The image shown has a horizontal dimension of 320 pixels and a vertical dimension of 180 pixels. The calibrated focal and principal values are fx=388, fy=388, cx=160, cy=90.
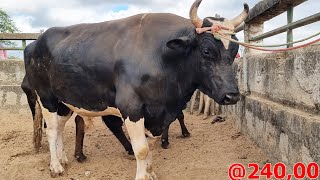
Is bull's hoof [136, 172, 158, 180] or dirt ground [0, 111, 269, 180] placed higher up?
bull's hoof [136, 172, 158, 180]

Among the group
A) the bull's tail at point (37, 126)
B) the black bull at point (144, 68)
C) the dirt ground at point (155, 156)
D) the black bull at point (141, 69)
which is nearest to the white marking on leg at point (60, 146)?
the dirt ground at point (155, 156)

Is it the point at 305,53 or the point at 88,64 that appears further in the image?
the point at 88,64

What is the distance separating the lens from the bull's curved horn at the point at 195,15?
3.48 metres

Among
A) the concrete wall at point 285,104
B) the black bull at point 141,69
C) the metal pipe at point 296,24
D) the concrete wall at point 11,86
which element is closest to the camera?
the concrete wall at point 285,104

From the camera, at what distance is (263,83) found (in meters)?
4.93

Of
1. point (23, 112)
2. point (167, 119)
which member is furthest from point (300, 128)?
point (23, 112)

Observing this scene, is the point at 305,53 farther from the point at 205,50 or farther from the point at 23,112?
the point at 23,112

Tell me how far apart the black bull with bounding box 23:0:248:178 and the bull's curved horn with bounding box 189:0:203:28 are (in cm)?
11

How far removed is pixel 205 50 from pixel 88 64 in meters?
1.43

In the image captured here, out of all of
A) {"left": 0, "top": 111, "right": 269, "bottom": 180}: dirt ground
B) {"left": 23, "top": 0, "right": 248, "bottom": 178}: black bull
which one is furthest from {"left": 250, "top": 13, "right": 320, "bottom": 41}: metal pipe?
{"left": 0, "top": 111, "right": 269, "bottom": 180}: dirt ground

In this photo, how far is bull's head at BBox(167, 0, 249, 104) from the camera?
11.3 feet

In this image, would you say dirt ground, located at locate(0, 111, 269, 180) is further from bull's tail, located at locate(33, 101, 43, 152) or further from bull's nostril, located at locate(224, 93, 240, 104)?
bull's nostril, located at locate(224, 93, 240, 104)

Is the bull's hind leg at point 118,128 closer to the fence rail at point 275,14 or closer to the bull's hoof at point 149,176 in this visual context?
the bull's hoof at point 149,176

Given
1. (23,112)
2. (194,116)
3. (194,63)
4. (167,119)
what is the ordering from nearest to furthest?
1. (194,63)
2. (167,119)
3. (194,116)
4. (23,112)
